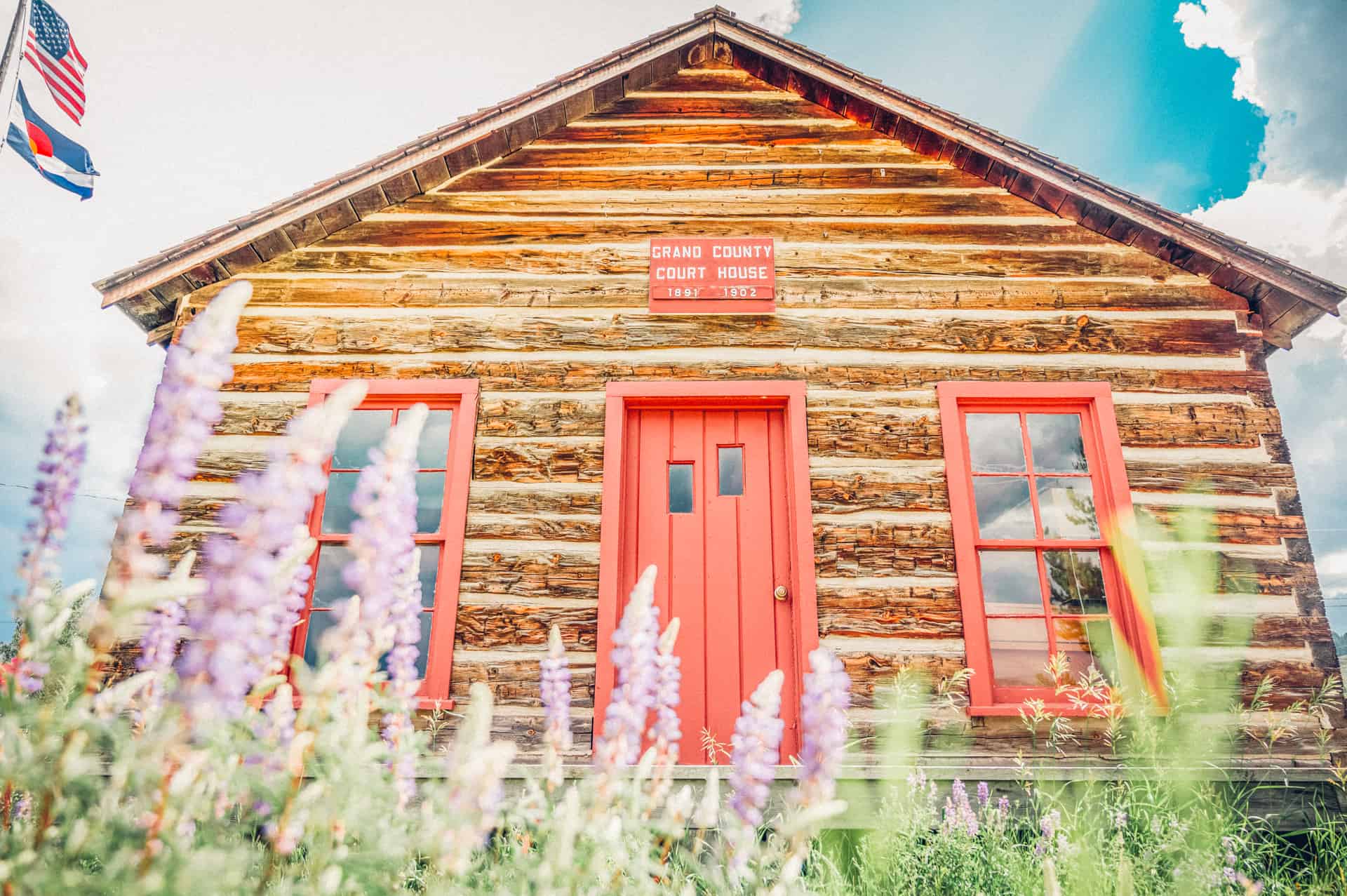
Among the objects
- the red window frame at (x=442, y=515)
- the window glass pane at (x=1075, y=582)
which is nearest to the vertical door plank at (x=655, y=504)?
the red window frame at (x=442, y=515)

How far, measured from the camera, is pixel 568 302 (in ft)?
18.2

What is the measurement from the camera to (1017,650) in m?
5.47

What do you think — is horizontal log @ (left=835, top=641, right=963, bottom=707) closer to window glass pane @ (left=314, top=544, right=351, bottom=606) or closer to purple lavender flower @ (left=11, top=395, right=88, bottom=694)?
window glass pane @ (left=314, top=544, right=351, bottom=606)

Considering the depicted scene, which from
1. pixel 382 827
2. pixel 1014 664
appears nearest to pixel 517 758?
pixel 382 827

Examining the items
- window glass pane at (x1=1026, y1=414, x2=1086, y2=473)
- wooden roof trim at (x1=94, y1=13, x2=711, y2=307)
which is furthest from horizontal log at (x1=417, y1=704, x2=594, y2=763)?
wooden roof trim at (x1=94, y1=13, x2=711, y2=307)

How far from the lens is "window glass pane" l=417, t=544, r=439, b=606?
502 centimetres

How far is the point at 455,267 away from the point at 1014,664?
18.0 ft

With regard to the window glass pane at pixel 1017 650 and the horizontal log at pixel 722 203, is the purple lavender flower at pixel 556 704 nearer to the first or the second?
the window glass pane at pixel 1017 650

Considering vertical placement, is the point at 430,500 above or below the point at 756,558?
above

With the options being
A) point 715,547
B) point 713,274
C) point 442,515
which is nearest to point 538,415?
point 442,515

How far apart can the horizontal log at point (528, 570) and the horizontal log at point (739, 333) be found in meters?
1.57

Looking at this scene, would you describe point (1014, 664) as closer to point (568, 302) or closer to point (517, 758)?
point (517, 758)

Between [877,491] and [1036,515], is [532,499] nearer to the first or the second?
[877,491]

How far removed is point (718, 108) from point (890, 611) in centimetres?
457
